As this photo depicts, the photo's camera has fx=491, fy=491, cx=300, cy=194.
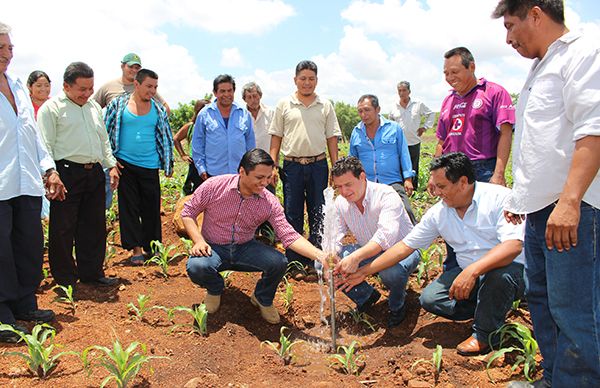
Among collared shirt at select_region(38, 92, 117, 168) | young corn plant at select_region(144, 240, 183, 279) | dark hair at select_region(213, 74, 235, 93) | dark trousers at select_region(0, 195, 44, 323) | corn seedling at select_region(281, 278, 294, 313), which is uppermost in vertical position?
dark hair at select_region(213, 74, 235, 93)

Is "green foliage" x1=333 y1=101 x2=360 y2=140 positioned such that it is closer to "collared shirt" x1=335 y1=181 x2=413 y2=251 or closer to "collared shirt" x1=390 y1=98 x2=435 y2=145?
"collared shirt" x1=390 y1=98 x2=435 y2=145

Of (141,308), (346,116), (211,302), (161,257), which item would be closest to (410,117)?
(161,257)

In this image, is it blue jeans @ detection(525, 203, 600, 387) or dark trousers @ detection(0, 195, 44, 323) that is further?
dark trousers @ detection(0, 195, 44, 323)

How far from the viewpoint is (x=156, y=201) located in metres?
5.13

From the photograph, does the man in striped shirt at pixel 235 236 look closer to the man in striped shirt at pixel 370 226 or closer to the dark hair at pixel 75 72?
the man in striped shirt at pixel 370 226

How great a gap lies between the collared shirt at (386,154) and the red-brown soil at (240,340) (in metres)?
1.21

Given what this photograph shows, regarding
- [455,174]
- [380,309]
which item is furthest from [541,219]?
[380,309]

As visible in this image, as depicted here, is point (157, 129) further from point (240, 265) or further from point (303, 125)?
point (240, 265)

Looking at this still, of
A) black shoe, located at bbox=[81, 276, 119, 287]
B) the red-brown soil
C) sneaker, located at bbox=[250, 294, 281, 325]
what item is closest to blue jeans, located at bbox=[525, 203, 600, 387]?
the red-brown soil

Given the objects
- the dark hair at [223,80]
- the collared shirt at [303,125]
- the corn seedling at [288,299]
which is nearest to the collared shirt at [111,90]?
the dark hair at [223,80]

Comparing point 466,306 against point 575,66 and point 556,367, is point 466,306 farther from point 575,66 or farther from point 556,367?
point 575,66

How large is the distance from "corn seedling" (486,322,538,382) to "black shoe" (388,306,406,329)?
807mm

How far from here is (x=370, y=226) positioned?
4062 mm

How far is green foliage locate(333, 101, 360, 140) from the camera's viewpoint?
4355 centimetres
